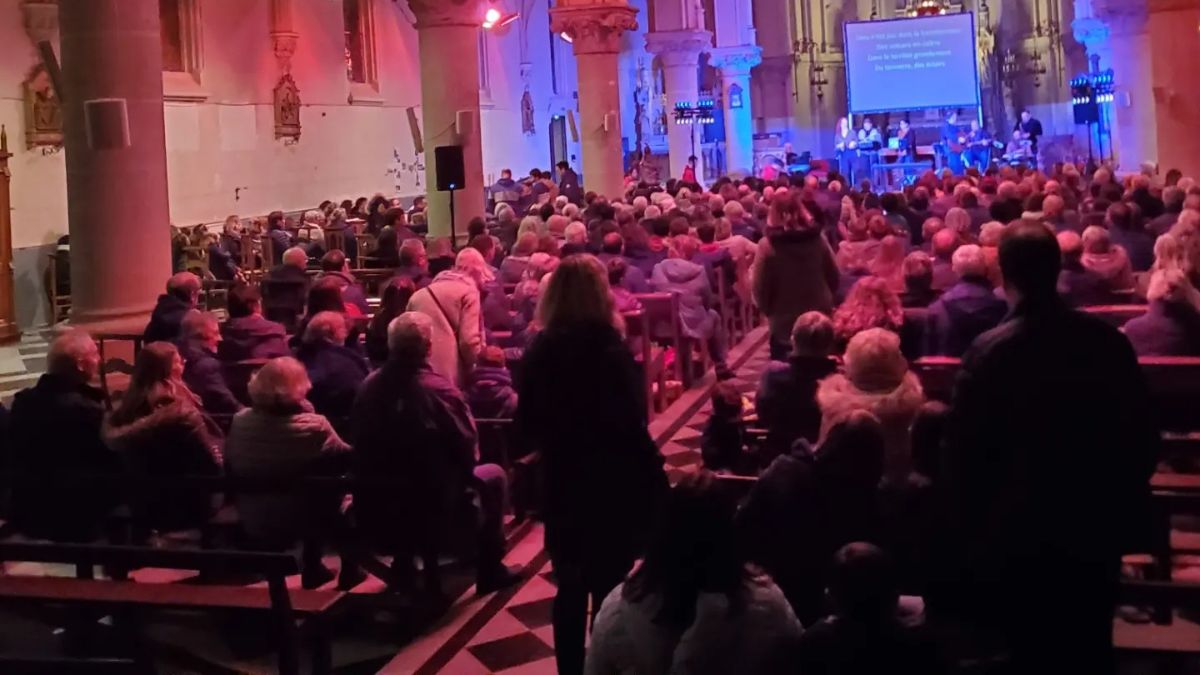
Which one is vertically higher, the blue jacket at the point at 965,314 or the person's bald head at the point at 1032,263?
the person's bald head at the point at 1032,263

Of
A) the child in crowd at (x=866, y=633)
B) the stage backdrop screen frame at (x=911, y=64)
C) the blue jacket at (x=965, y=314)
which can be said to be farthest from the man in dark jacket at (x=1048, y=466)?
the stage backdrop screen frame at (x=911, y=64)

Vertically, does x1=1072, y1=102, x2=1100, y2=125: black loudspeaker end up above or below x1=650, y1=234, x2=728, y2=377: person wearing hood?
above

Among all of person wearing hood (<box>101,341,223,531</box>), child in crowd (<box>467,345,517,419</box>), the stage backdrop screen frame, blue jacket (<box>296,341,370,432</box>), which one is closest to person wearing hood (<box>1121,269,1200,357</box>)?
child in crowd (<box>467,345,517,419</box>)

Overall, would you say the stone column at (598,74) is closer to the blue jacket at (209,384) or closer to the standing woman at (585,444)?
the blue jacket at (209,384)

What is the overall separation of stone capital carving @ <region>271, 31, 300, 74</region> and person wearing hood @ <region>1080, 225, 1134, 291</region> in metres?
15.3

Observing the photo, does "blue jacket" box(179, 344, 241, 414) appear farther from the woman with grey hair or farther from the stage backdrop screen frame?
the stage backdrop screen frame

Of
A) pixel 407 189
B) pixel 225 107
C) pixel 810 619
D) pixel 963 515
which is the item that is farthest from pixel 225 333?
pixel 407 189

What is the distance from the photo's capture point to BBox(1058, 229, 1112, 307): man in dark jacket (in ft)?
27.1

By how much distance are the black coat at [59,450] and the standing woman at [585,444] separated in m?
2.78

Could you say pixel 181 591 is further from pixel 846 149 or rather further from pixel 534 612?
pixel 846 149

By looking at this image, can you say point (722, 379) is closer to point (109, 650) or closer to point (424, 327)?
point (424, 327)

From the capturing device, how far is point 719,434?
19.7 ft

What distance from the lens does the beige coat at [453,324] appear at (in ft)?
25.1

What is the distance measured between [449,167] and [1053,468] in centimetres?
1081
